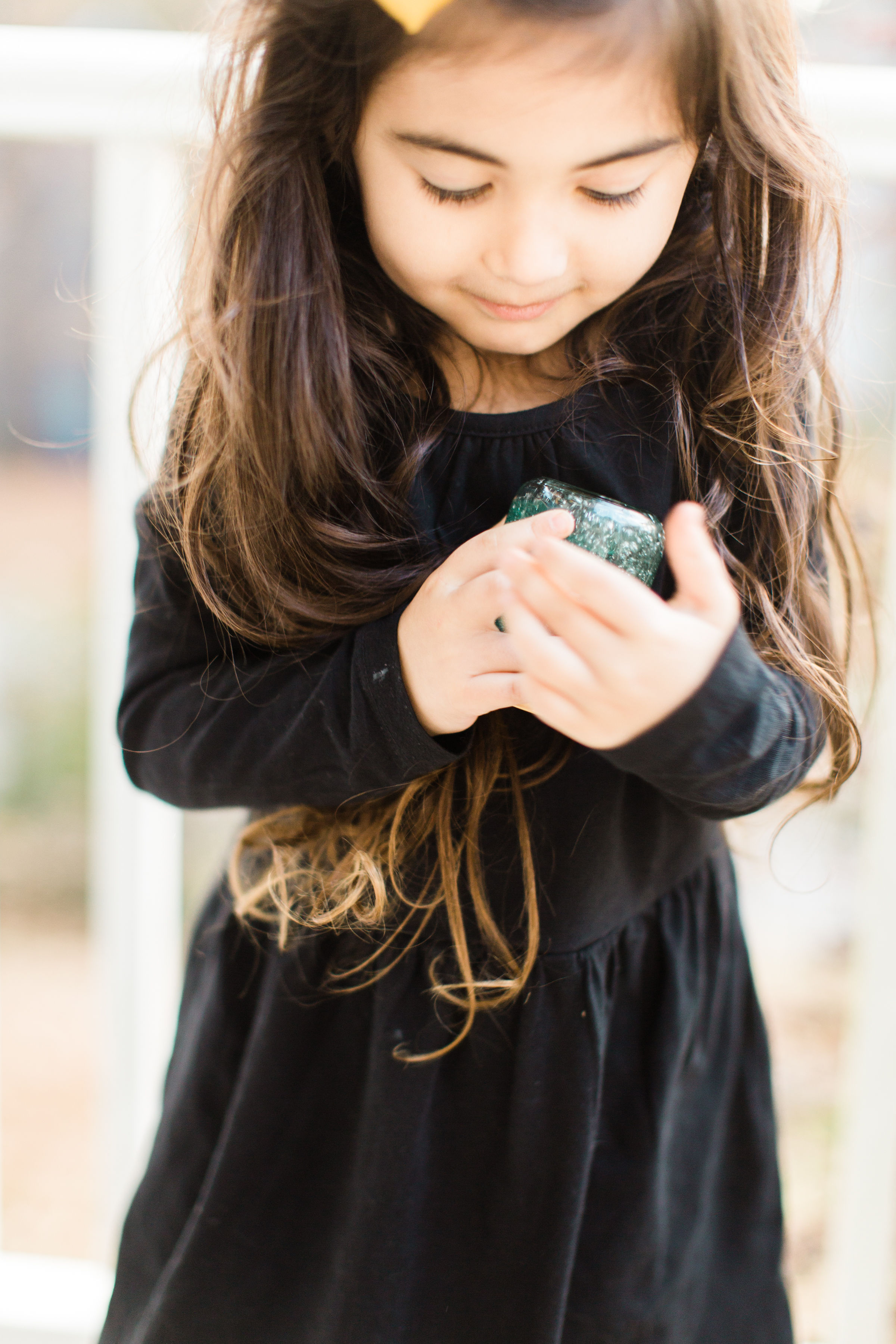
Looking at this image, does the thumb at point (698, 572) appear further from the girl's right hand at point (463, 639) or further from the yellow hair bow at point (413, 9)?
the yellow hair bow at point (413, 9)

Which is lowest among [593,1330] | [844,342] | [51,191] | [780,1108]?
[780,1108]

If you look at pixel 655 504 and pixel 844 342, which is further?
pixel 844 342

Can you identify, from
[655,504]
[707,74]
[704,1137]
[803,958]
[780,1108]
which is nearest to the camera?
[707,74]

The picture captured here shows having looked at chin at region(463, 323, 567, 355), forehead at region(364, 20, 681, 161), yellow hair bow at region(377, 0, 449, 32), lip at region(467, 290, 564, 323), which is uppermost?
yellow hair bow at region(377, 0, 449, 32)

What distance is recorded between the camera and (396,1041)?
0.65 meters

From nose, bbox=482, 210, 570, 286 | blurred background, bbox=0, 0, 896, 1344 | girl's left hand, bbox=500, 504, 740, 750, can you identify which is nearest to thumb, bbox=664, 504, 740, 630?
girl's left hand, bbox=500, 504, 740, 750

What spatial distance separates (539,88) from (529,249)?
69 mm

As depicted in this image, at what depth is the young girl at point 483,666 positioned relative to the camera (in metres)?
0.47

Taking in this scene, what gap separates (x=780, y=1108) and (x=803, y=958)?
0.70 feet

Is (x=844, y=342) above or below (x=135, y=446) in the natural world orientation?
above

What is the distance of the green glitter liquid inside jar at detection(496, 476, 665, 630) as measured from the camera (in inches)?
19.8

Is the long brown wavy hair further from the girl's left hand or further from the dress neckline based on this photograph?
the girl's left hand

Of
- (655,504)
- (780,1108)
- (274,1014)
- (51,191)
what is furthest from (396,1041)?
(51,191)

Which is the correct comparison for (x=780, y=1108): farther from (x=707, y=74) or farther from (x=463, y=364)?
(x=707, y=74)
